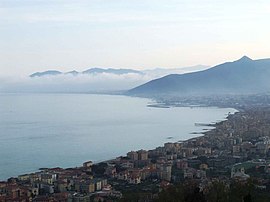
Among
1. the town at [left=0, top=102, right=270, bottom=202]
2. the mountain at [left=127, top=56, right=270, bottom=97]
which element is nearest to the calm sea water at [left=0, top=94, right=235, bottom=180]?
Answer: the town at [left=0, top=102, right=270, bottom=202]

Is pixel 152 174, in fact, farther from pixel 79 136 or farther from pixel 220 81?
pixel 220 81

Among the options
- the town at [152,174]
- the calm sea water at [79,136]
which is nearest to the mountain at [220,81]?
the calm sea water at [79,136]

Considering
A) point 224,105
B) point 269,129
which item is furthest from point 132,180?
point 224,105

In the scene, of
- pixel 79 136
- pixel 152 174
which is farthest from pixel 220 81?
pixel 152 174

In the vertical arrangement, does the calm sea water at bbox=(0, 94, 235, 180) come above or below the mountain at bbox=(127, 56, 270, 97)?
below

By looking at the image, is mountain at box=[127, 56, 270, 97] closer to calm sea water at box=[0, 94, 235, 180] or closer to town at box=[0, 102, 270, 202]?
calm sea water at box=[0, 94, 235, 180]

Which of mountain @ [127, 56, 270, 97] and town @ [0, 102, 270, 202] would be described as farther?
mountain @ [127, 56, 270, 97]
